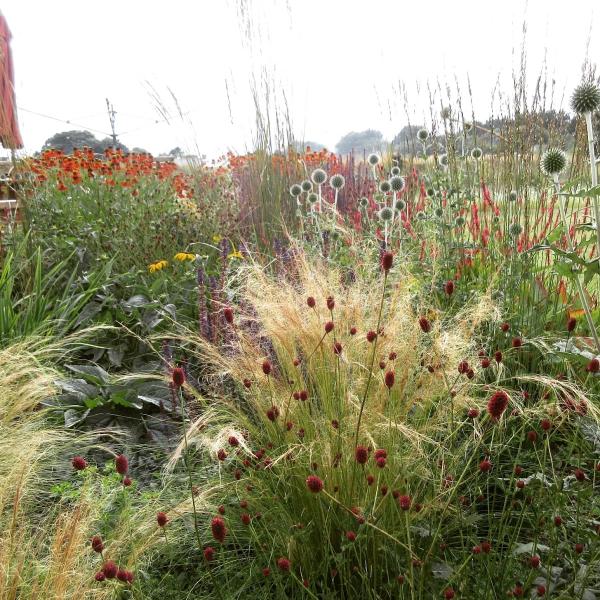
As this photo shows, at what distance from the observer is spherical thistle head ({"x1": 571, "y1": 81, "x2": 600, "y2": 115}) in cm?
258

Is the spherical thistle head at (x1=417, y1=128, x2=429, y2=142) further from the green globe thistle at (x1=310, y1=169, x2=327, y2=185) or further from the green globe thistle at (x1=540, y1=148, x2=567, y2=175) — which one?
the green globe thistle at (x1=540, y1=148, x2=567, y2=175)

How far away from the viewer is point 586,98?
2580 mm

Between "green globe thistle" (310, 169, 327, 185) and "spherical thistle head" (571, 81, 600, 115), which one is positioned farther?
"green globe thistle" (310, 169, 327, 185)

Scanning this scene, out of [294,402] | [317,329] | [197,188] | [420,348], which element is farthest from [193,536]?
[197,188]

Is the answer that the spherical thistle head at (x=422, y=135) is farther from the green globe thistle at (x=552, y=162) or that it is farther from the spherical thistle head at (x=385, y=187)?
the green globe thistle at (x=552, y=162)

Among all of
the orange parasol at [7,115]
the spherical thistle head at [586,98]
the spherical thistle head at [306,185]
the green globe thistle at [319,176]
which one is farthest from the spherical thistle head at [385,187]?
the orange parasol at [7,115]

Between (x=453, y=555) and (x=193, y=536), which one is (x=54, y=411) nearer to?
(x=193, y=536)

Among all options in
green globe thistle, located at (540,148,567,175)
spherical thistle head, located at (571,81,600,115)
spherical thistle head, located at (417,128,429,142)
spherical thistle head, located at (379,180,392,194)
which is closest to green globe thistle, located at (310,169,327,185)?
spherical thistle head, located at (379,180,392,194)

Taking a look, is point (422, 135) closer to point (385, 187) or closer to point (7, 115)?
point (385, 187)

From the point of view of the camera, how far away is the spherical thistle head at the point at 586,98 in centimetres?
258

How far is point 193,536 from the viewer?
1787 millimetres

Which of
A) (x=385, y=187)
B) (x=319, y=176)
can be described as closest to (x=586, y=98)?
(x=385, y=187)

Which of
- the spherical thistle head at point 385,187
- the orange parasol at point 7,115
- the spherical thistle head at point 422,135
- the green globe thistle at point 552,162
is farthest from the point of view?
the spherical thistle head at point 422,135

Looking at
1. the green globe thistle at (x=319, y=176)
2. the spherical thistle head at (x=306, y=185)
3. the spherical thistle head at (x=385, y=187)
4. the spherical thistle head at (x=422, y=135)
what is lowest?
the spherical thistle head at (x=385, y=187)
